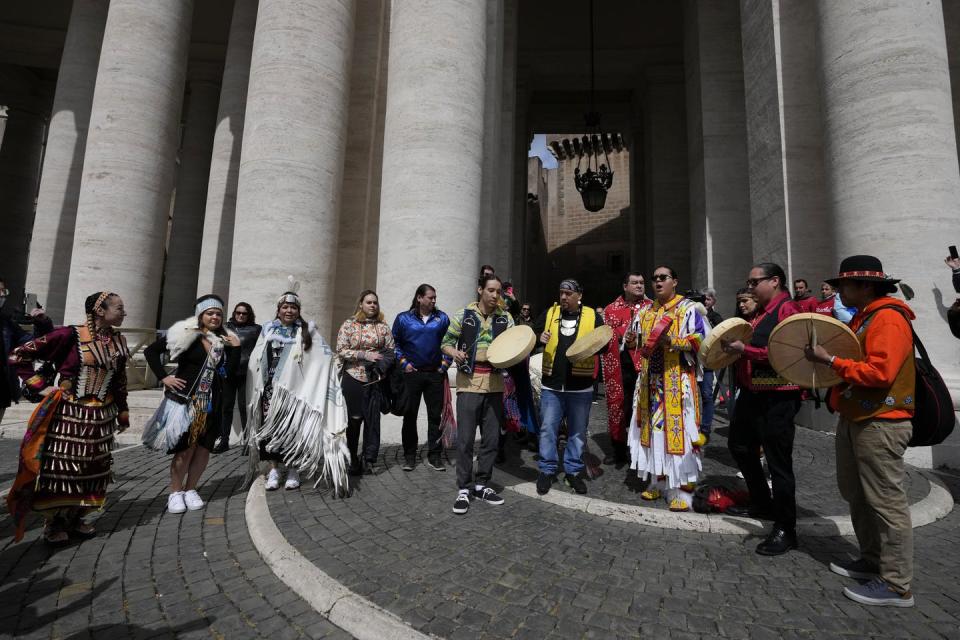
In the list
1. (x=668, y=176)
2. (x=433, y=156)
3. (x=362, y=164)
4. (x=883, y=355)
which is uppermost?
(x=668, y=176)

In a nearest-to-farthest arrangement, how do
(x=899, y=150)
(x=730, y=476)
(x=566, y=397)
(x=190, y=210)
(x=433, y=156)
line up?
(x=566, y=397) < (x=730, y=476) < (x=899, y=150) < (x=433, y=156) < (x=190, y=210)

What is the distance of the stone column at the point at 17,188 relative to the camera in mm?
18594

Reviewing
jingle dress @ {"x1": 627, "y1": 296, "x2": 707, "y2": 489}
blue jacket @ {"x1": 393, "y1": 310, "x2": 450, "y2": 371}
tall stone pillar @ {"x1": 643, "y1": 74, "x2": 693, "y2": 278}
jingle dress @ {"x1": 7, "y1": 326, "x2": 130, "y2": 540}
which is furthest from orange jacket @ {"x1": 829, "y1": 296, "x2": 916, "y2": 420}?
tall stone pillar @ {"x1": 643, "y1": 74, "x2": 693, "y2": 278}

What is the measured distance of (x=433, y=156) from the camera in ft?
23.2

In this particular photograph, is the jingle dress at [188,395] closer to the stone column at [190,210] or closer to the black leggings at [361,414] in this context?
the black leggings at [361,414]

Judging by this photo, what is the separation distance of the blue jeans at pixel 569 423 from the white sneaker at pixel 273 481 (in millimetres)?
2489

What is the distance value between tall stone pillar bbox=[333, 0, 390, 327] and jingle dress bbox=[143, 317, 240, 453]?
211 inches

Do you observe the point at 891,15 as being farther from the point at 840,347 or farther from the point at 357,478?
the point at 357,478

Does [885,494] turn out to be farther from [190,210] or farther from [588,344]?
[190,210]

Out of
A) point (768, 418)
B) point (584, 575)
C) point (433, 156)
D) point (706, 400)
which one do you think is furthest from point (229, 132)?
point (768, 418)

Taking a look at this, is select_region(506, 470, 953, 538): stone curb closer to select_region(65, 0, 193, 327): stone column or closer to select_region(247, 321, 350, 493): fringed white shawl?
select_region(247, 321, 350, 493): fringed white shawl

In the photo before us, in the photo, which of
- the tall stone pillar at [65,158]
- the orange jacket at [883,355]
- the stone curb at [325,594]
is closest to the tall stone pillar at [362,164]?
the stone curb at [325,594]

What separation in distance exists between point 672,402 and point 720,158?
8935mm

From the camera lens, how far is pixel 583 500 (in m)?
3.89
